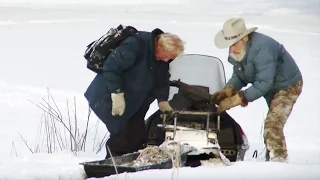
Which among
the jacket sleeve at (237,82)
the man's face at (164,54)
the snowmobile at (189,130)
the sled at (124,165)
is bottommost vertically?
the sled at (124,165)

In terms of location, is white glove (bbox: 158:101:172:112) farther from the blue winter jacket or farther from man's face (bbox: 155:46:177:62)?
the blue winter jacket

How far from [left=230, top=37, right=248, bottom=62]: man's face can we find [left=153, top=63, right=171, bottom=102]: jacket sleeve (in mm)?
352

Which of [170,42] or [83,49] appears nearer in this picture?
[170,42]

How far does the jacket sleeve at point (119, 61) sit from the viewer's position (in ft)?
11.1

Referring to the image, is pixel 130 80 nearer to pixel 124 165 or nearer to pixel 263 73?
pixel 124 165

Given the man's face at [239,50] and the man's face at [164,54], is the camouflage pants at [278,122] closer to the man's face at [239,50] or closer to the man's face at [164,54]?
the man's face at [239,50]

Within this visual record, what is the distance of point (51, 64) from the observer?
387cm

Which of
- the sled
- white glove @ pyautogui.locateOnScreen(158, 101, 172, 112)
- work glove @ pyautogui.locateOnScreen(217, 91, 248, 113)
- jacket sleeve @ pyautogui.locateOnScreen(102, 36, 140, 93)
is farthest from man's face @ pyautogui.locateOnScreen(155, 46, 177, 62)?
the sled

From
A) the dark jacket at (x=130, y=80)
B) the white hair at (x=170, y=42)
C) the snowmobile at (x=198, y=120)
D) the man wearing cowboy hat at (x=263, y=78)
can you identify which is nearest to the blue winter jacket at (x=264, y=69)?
the man wearing cowboy hat at (x=263, y=78)

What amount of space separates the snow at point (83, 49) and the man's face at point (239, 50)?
0.22ft

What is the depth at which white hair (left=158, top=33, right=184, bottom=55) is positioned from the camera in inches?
134

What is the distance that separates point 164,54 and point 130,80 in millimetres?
225

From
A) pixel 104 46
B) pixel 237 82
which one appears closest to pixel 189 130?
pixel 237 82

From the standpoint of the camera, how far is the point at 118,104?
11.4 feet
